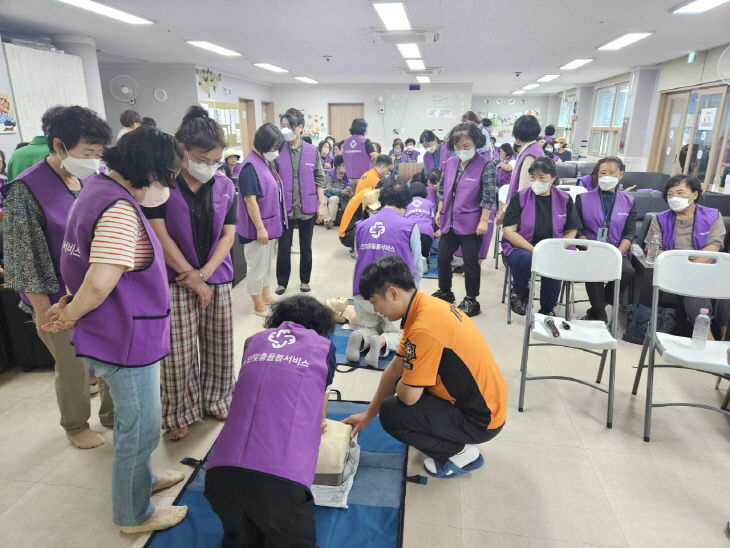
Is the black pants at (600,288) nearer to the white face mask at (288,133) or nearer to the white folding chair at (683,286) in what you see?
the white folding chair at (683,286)

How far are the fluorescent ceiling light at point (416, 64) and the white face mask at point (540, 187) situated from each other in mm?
5747

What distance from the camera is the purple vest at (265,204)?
3.22 meters

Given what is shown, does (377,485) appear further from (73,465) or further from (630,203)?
(630,203)

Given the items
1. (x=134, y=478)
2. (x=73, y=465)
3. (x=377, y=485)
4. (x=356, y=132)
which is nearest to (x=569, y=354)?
(x=377, y=485)

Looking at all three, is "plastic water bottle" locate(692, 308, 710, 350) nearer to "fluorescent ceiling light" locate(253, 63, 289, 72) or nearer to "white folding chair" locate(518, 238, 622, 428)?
"white folding chair" locate(518, 238, 622, 428)

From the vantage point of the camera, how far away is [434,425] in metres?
1.77

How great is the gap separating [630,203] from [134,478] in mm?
3524

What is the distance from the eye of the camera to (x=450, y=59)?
7836mm

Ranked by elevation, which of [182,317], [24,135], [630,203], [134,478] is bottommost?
[134,478]

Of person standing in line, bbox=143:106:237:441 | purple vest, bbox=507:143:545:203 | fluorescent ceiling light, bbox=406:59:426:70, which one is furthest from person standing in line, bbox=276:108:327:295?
fluorescent ceiling light, bbox=406:59:426:70

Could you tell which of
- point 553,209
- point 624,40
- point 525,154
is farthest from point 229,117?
point 553,209

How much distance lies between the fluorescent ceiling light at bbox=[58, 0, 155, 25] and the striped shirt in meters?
4.28

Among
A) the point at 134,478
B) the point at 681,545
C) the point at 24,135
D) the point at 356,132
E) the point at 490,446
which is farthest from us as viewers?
the point at 356,132

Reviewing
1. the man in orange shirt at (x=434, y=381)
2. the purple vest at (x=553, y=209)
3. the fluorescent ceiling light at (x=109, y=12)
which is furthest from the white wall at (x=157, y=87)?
the man in orange shirt at (x=434, y=381)
